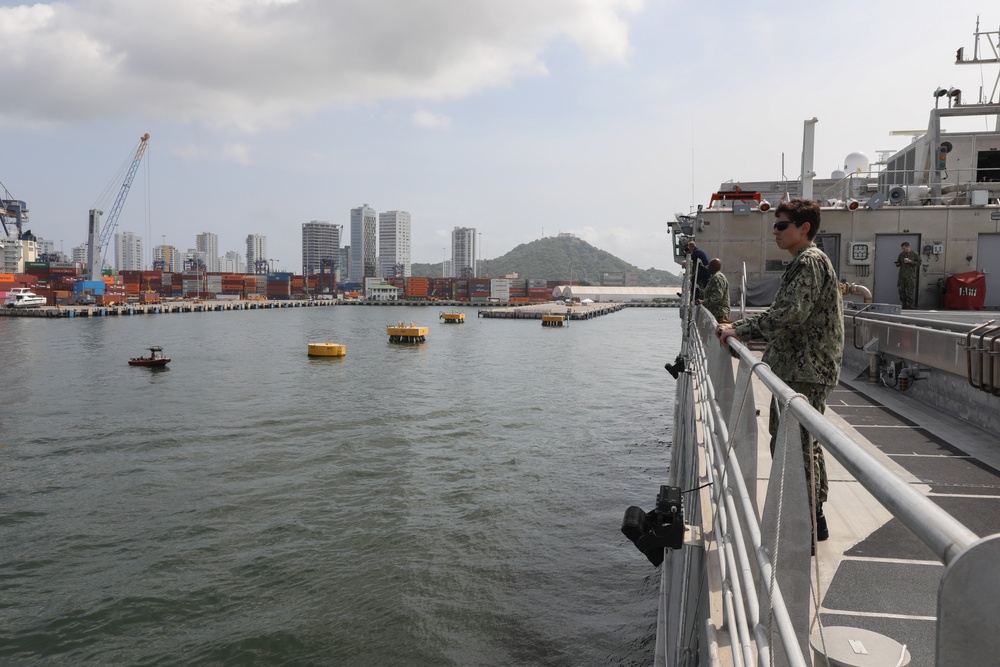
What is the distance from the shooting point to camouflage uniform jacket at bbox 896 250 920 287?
19408mm

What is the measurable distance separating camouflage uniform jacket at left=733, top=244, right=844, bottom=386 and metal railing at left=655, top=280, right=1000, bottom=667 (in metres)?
0.40

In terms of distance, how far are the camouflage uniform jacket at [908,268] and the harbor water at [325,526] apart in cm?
891

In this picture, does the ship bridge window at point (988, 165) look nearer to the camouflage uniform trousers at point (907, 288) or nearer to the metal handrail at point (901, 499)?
the camouflage uniform trousers at point (907, 288)

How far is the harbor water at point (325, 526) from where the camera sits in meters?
11.3

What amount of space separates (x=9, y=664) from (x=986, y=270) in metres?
25.5

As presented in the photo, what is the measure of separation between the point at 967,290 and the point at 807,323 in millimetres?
18860

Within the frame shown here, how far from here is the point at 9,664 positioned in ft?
34.4

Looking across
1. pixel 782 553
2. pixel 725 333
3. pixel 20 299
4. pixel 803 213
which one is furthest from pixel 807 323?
pixel 20 299

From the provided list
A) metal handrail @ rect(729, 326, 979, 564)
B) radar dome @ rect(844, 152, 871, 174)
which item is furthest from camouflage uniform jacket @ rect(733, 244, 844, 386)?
radar dome @ rect(844, 152, 871, 174)

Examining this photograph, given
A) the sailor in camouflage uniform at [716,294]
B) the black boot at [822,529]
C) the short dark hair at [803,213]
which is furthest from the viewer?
the sailor in camouflage uniform at [716,294]

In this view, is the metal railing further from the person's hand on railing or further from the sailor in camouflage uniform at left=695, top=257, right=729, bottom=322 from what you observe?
the sailor in camouflage uniform at left=695, top=257, right=729, bottom=322

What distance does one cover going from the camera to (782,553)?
229 centimetres

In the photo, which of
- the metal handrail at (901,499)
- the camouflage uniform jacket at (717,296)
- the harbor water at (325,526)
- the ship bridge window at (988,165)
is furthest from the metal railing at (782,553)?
the ship bridge window at (988,165)

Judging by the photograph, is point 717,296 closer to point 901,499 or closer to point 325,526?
point 901,499
